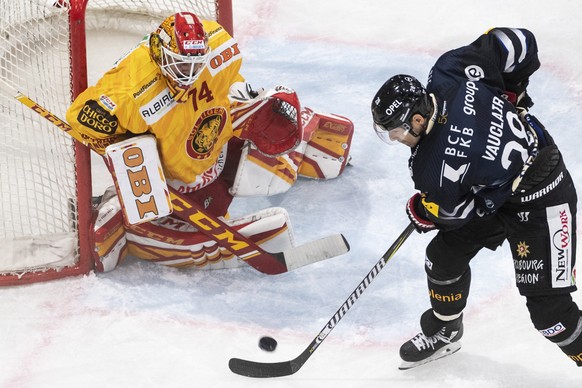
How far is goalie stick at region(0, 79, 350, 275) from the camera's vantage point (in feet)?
11.6

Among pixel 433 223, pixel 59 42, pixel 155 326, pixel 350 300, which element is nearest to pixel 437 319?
pixel 350 300

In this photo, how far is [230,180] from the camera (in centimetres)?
386

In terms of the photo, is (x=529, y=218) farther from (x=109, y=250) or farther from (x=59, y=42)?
(x=59, y=42)

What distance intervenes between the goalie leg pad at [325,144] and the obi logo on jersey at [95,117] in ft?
3.92

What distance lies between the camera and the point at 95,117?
3213mm

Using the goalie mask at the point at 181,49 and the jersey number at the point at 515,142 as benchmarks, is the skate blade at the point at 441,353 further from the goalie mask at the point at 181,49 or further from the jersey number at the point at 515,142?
the goalie mask at the point at 181,49

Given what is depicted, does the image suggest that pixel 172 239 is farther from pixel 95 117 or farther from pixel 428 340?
pixel 428 340

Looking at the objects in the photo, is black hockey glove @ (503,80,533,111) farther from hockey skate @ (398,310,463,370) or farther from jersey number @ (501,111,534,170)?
hockey skate @ (398,310,463,370)

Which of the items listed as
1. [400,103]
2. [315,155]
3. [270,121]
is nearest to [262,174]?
[270,121]

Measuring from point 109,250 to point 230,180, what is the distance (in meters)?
0.59

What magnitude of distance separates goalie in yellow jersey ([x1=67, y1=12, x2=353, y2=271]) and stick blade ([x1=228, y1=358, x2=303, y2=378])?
2.00 ft

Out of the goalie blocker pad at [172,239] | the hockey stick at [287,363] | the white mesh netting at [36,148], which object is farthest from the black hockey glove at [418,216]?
the white mesh netting at [36,148]

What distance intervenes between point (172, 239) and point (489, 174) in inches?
57.6

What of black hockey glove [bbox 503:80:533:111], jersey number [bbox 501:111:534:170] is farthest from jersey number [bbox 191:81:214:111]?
jersey number [bbox 501:111:534:170]
